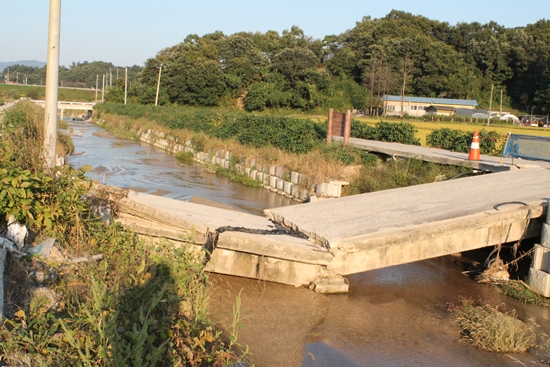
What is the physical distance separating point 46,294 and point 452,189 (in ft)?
24.1

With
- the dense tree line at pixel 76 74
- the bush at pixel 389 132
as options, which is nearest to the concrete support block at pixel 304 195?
the bush at pixel 389 132

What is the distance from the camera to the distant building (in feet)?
222

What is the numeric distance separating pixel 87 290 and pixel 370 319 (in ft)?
10.9

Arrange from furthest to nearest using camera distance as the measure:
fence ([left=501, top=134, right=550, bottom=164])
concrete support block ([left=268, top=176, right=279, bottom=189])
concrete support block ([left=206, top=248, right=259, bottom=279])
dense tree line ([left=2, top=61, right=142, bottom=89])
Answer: dense tree line ([left=2, top=61, right=142, bottom=89]), concrete support block ([left=268, top=176, right=279, bottom=189]), fence ([left=501, top=134, right=550, bottom=164]), concrete support block ([left=206, top=248, right=259, bottom=279])

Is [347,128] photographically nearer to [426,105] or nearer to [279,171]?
[279,171]

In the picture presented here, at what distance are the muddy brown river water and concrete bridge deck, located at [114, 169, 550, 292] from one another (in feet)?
0.93

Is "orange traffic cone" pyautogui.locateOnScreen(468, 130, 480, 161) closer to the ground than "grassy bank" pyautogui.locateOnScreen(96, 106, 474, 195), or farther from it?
farther from it

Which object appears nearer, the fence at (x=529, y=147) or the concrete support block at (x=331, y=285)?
the concrete support block at (x=331, y=285)

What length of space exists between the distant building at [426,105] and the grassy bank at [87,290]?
207 ft

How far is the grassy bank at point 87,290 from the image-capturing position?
4055 millimetres

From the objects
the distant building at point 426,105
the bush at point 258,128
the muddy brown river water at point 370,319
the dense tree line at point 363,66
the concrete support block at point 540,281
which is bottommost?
the muddy brown river water at point 370,319

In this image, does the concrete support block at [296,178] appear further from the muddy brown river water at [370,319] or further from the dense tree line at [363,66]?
the dense tree line at [363,66]

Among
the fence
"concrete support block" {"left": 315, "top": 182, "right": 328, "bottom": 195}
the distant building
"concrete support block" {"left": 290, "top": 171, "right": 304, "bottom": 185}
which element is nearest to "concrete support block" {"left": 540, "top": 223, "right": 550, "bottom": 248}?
the fence

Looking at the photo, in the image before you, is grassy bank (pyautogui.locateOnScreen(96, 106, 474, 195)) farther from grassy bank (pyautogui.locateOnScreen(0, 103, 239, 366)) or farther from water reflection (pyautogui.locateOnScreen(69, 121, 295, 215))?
grassy bank (pyautogui.locateOnScreen(0, 103, 239, 366))
